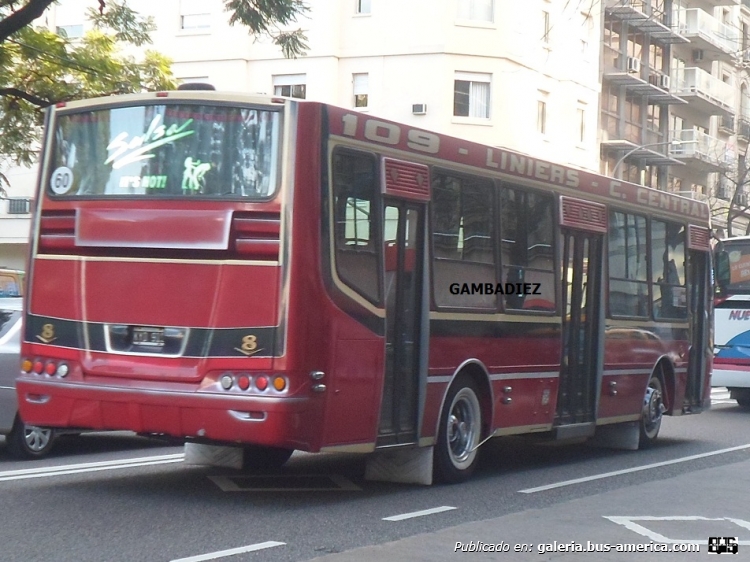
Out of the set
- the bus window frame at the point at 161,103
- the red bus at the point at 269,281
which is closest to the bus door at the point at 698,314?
the red bus at the point at 269,281

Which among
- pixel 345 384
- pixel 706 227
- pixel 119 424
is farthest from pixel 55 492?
pixel 706 227

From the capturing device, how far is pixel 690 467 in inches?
515

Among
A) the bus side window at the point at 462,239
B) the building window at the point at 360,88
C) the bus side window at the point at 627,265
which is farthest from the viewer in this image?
the building window at the point at 360,88

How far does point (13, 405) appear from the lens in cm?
1168

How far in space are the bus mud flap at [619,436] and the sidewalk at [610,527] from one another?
3.66m

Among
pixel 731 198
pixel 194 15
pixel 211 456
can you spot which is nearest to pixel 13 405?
pixel 211 456

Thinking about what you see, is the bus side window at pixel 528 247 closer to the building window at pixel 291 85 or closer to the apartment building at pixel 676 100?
the building window at pixel 291 85

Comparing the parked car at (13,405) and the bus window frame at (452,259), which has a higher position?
the bus window frame at (452,259)

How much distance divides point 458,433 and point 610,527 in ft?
8.78

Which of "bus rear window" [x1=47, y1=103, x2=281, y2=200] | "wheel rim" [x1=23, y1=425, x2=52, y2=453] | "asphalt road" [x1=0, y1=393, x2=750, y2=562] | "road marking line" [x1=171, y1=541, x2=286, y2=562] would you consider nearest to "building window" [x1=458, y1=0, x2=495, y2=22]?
"asphalt road" [x1=0, y1=393, x2=750, y2=562]

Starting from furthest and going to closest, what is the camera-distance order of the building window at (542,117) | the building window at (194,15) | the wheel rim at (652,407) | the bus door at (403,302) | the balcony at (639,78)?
the balcony at (639,78)
the building window at (542,117)
the building window at (194,15)
the wheel rim at (652,407)
the bus door at (403,302)

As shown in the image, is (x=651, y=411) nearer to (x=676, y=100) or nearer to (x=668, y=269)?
(x=668, y=269)

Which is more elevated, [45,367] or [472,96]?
[472,96]

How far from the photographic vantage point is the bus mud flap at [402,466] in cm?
1059
